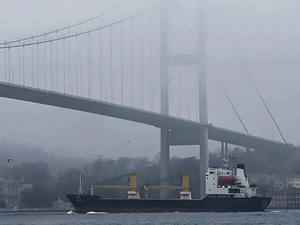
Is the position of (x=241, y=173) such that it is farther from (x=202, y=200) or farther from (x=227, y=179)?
(x=202, y=200)

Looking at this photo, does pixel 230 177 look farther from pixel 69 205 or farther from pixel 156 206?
pixel 69 205

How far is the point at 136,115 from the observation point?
191ft

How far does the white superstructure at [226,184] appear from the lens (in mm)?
60688

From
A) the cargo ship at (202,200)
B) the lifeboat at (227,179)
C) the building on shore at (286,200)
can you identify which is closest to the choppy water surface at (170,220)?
the cargo ship at (202,200)

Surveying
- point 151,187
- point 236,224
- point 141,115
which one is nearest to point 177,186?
point 151,187

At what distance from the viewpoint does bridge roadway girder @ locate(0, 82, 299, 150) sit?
56.0 m

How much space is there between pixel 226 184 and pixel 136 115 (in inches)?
259

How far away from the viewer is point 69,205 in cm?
6881

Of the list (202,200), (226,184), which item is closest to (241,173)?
(226,184)

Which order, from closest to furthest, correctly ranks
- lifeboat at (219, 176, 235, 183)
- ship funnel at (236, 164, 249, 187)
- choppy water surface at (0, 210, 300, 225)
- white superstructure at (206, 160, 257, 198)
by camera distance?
choppy water surface at (0, 210, 300, 225), white superstructure at (206, 160, 257, 198), lifeboat at (219, 176, 235, 183), ship funnel at (236, 164, 249, 187)

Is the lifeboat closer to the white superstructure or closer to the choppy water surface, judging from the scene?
the white superstructure

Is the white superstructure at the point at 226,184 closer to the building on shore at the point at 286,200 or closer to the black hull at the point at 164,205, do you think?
the black hull at the point at 164,205

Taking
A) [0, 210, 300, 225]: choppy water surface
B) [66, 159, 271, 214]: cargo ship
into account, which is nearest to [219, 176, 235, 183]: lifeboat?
[66, 159, 271, 214]: cargo ship

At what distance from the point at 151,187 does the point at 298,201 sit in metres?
13.5
